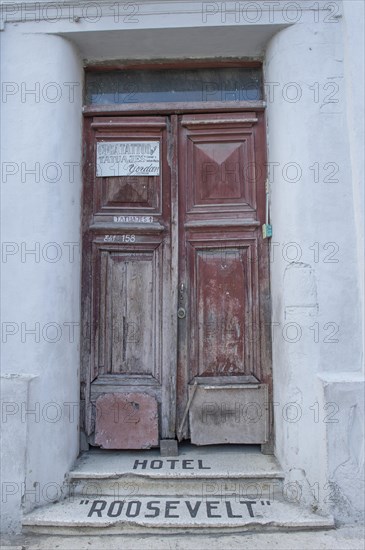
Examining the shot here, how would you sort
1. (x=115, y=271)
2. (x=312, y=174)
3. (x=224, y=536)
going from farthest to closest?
(x=115, y=271) < (x=312, y=174) < (x=224, y=536)

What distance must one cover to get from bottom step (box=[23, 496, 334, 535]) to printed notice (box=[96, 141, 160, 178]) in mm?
2587

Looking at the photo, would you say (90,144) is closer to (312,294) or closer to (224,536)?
(312,294)

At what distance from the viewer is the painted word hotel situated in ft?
10.6

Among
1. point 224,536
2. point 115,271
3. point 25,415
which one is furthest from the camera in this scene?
point 115,271

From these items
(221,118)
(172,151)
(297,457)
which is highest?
(221,118)

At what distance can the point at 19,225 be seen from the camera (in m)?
3.48

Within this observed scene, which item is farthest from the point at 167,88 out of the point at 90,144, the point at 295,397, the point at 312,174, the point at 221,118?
the point at 295,397

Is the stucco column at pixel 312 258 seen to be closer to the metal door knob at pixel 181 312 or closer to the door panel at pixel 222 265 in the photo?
the door panel at pixel 222 265

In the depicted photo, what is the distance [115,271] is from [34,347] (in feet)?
3.00

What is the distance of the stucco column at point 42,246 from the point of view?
3.35 meters

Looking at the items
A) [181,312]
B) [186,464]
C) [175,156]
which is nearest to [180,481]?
[186,464]

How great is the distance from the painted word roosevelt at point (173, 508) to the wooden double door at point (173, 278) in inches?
19.8

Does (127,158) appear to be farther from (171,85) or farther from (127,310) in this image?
(127,310)

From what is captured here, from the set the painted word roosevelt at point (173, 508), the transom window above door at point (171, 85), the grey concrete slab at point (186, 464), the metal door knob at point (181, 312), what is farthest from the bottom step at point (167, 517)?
the transom window above door at point (171, 85)
